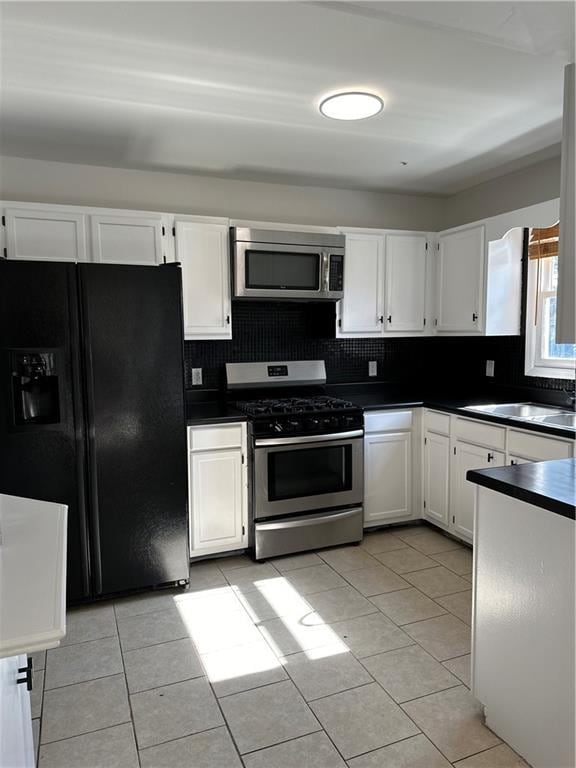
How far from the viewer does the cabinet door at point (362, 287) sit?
3.76 metres

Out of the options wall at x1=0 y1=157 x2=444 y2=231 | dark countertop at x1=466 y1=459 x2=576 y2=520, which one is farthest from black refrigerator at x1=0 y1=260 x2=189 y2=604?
dark countertop at x1=466 y1=459 x2=576 y2=520

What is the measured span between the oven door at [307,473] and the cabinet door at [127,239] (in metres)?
1.32

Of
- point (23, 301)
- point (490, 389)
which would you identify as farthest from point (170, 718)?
point (490, 389)

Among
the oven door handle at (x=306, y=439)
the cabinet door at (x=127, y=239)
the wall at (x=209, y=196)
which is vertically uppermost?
the wall at (x=209, y=196)

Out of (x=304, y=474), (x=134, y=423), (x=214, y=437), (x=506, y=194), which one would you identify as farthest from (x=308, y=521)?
(x=506, y=194)

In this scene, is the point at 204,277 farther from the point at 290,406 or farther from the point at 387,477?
the point at 387,477

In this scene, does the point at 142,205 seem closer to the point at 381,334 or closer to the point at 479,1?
the point at 381,334

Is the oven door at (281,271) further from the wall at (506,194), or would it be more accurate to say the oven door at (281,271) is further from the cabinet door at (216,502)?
the wall at (506,194)

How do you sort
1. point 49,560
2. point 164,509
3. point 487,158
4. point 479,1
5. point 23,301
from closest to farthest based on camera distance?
point 49,560 → point 479,1 → point 23,301 → point 164,509 → point 487,158

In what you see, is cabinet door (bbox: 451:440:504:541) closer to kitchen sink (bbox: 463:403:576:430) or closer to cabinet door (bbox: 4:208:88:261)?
kitchen sink (bbox: 463:403:576:430)

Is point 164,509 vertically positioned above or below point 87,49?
below

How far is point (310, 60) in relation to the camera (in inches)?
81.8

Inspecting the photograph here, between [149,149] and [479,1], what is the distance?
2.26m

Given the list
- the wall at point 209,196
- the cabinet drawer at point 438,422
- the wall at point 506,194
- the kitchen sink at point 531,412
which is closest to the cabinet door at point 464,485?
the cabinet drawer at point 438,422
